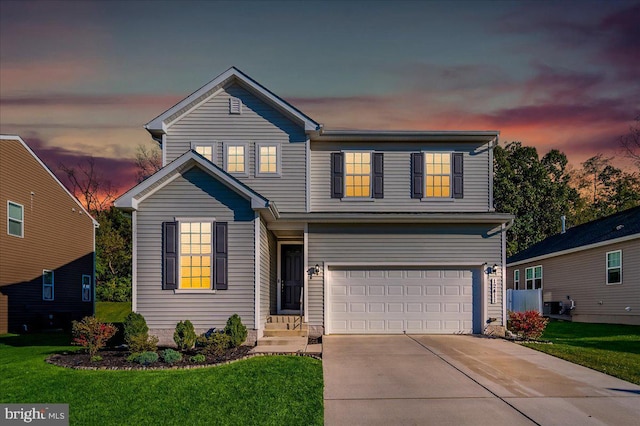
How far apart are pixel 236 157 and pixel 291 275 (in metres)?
4.42

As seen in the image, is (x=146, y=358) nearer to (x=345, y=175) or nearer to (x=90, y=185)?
(x=345, y=175)

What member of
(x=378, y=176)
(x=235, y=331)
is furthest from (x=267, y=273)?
(x=378, y=176)

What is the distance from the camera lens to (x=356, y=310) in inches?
661

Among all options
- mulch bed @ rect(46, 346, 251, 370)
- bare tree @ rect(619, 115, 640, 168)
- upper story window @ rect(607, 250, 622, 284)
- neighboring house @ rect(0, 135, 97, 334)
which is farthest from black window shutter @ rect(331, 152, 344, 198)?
bare tree @ rect(619, 115, 640, 168)

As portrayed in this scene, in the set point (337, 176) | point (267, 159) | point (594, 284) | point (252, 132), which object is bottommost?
point (594, 284)

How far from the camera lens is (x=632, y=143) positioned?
121ft

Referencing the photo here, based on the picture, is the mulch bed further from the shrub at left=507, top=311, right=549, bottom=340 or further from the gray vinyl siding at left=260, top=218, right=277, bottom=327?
the shrub at left=507, top=311, right=549, bottom=340

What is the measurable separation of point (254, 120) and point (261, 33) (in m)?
3.40

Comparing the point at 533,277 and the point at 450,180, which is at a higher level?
the point at 450,180

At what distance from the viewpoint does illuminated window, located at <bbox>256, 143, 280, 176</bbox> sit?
17.0m

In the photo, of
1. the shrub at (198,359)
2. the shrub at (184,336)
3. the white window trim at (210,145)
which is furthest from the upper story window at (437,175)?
the shrub at (198,359)

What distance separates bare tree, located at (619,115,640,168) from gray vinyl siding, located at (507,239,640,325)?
1375 cm

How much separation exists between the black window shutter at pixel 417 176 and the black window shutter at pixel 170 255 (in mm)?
7598

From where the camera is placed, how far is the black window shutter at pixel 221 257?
14.0 meters
